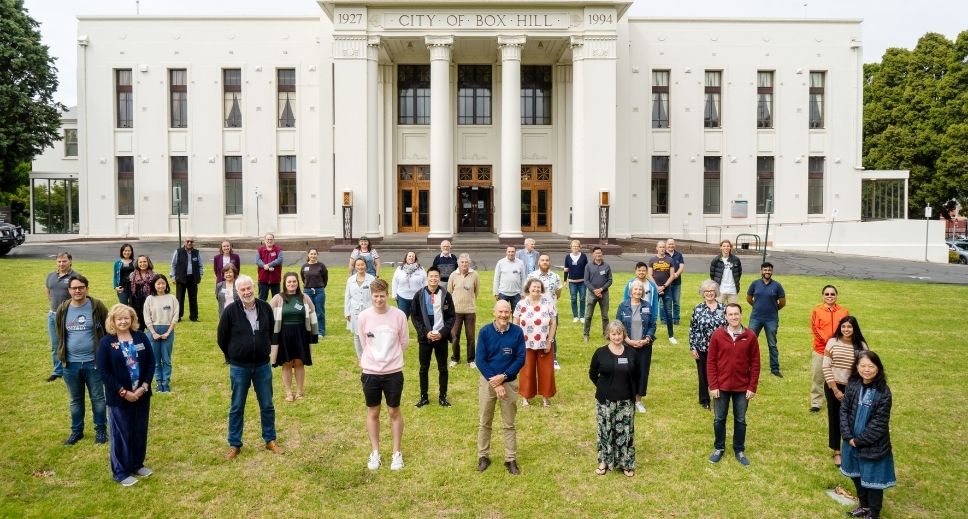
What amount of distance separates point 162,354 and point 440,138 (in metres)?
23.3

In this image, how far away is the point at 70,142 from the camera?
52.0 metres

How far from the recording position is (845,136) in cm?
3909

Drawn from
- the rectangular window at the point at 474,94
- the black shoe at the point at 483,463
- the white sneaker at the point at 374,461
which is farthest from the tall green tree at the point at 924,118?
the white sneaker at the point at 374,461

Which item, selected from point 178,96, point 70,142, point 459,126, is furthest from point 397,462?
point 70,142

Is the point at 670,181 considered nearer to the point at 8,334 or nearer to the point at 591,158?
the point at 591,158

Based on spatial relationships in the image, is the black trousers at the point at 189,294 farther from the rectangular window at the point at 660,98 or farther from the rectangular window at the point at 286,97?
the rectangular window at the point at 660,98

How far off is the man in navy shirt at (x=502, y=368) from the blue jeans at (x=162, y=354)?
197 inches

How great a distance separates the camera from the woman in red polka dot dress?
30.8 ft

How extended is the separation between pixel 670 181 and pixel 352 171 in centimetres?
1684

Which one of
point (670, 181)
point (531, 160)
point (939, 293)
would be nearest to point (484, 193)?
point (531, 160)

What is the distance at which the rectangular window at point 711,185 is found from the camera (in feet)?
127

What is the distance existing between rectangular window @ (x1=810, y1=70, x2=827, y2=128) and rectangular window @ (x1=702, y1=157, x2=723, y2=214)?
18.7 feet

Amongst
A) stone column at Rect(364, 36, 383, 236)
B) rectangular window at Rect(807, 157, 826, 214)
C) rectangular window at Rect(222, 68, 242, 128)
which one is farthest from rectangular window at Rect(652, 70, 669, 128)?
rectangular window at Rect(222, 68, 242, 128)

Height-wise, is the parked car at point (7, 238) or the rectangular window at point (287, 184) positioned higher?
the rectangular window at point (287, 184)
